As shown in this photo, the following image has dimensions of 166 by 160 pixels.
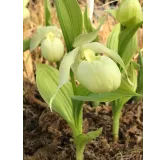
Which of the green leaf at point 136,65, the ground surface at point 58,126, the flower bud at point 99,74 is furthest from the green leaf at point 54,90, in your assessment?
the green leaf at point 136,65

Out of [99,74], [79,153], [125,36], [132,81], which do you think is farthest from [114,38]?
[79,153]

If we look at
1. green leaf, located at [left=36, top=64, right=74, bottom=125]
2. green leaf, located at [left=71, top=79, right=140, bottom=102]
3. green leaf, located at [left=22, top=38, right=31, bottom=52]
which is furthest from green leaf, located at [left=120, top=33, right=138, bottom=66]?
green leaf, located at [left=22, top=38, right=31, bottom=52]

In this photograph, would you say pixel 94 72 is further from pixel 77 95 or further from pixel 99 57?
pixel 77 95

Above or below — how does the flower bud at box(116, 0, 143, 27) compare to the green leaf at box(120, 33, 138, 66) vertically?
above

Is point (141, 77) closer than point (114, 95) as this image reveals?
No

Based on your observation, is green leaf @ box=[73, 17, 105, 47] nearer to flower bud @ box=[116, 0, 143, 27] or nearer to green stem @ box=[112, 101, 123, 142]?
flower bud @ box=[116, 0, 143, 27]

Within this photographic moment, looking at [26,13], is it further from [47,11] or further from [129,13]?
[129,13]

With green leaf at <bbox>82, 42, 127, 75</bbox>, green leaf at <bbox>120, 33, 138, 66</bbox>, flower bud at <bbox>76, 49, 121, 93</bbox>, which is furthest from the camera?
green leaf at <bbox>120, 33, 138, 66</bbox>
